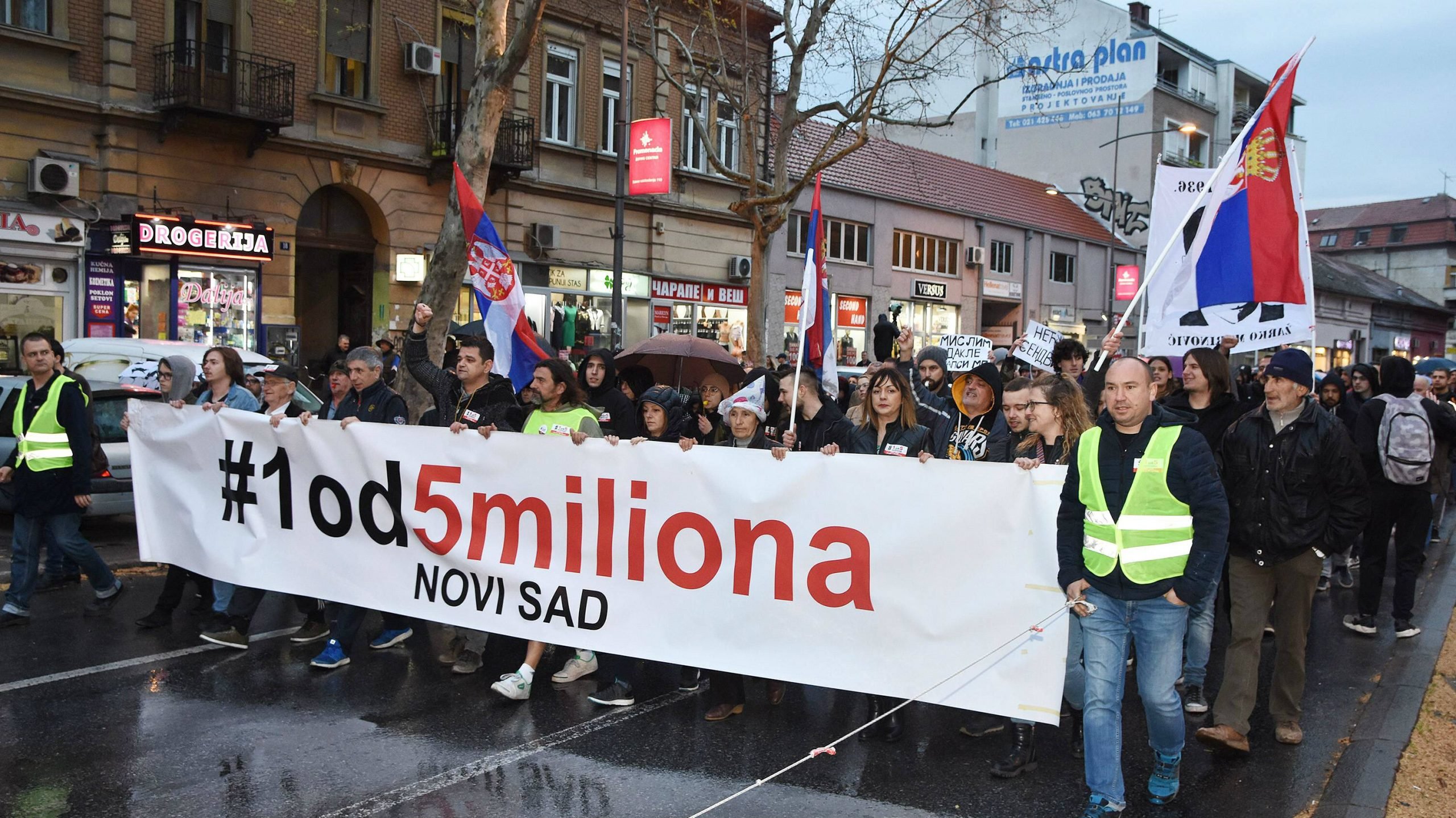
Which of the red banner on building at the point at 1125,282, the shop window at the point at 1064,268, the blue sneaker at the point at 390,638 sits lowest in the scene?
the blue sneaker at the point at 390,638

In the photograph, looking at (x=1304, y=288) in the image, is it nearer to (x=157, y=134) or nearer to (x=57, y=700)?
(x=57, y=700)

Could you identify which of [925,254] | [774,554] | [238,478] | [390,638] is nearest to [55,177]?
[238,478]

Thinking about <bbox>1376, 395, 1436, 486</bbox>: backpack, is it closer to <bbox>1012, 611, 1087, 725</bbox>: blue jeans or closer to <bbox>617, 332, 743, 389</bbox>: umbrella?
<bbox>1012, 611, 1087, 725</bbox>: blue jeans

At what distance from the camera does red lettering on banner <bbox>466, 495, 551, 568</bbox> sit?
6.11m

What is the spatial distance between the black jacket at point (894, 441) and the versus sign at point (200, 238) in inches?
596

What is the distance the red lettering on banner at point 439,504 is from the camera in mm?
6330

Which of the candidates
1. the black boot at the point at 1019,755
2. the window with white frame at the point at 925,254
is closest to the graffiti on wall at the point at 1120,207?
the window with white frame at the point at 925,254

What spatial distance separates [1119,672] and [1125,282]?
121 feet

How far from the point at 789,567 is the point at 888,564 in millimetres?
499

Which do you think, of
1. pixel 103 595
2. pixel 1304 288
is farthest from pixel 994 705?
pixel 103 595

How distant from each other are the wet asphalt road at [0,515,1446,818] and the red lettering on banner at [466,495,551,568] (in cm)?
72

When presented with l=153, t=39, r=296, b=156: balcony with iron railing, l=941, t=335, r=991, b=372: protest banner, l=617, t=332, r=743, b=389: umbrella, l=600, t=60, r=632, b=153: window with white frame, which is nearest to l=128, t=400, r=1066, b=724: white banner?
l=941, t=335, r=991, b=372: protest banner

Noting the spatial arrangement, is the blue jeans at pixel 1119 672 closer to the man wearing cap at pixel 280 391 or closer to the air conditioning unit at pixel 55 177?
the man wearing cap at pixel 280 391

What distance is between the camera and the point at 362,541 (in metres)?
6.55
